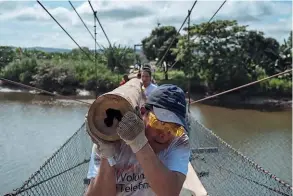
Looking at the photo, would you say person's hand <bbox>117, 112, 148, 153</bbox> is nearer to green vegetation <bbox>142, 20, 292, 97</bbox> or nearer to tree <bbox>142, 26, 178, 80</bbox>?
green vegetation <bbox>142, 20, 292, 97</bbox>

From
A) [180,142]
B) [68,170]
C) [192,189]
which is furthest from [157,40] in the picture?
[180,142]

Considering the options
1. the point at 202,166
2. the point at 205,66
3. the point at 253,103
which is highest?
the point at 202,166

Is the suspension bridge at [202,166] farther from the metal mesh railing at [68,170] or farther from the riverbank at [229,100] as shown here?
the riverbank at [229,100]

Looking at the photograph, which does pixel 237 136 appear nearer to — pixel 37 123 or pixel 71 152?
pixel 37 123

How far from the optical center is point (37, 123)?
37.4 feet

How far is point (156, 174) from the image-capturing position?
3.62 ft

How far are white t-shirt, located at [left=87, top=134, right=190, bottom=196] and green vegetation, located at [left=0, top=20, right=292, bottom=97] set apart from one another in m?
15.2

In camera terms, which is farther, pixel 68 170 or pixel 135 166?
pixel 68 170

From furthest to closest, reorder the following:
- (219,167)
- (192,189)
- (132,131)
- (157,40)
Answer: (157,40) < (219,167) < (192,189) < (132,131)

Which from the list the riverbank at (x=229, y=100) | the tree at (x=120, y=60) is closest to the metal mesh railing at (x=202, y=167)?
the riverbank at (x=229, y=100)

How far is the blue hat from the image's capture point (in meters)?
1.17

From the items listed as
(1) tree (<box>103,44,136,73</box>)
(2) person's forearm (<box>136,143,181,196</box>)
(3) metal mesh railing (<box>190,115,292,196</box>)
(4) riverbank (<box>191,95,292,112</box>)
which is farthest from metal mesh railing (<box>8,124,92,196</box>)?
(1) tree (<box>103,44,136,73</box>)

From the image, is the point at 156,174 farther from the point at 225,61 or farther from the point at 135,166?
the point at 225,61

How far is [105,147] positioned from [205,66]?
53.8 feet
